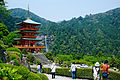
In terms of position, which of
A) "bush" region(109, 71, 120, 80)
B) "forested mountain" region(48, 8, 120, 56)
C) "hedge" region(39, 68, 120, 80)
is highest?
"bush" region(109, 71, 120, 80)

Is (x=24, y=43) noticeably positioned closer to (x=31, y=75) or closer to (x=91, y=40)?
(x=31, y=75)

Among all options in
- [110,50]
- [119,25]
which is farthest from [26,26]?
[119,25]

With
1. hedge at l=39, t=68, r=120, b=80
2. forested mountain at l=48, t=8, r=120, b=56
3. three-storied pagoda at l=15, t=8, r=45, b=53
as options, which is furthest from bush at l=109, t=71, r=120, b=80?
forested mountain at l=48, t=8, r=120, b=56

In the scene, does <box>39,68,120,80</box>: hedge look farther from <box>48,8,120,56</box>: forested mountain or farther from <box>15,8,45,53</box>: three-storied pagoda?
<box>48,8,120,56</box>: forested mountain

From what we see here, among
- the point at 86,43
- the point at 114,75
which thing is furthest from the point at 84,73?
the point at 86,43

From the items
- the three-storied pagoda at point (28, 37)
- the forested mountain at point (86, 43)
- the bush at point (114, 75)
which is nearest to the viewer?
the bush at point (114, 75)

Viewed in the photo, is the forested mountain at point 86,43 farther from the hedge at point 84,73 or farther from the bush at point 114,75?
the bush at point 114,75

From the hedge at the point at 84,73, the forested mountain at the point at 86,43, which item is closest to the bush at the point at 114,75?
the hedge at the point at 84,73

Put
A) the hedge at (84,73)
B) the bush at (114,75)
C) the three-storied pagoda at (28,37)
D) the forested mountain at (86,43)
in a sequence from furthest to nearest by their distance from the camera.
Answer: the forested mountain at (86,43) < the three-storied pagoda at (28,37) < the hedge at (84,73) < the bush at (114,75)

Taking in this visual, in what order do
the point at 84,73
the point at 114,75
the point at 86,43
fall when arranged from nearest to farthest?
1. the point at 114,75
2. the point at 84,73
3. the point at 86,43

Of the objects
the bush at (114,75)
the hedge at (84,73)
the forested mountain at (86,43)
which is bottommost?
the forested mountain at (86,43)

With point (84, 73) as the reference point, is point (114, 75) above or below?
above

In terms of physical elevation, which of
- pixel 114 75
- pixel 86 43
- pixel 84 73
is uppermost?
pixel 114 75

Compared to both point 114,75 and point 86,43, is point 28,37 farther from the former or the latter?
point 86,43
